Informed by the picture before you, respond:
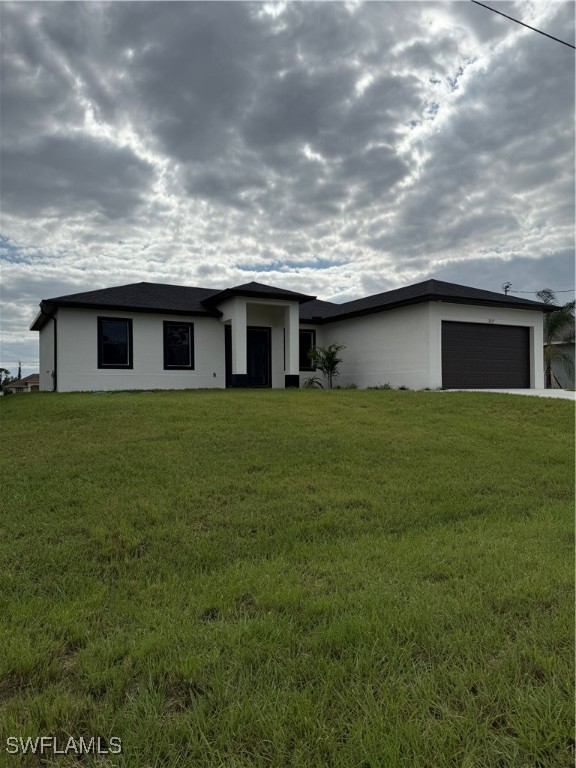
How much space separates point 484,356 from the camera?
1639 centimetres

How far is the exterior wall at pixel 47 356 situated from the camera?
16539 mm

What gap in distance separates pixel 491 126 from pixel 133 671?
13976 mm

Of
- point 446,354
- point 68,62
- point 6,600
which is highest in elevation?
point 68,62

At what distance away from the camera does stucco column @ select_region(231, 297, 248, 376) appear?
641 inches

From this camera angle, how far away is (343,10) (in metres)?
7.31

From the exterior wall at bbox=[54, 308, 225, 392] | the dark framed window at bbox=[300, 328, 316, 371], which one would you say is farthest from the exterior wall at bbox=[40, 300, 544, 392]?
the dark framed window at bbox=[300, 328, 316, 371]

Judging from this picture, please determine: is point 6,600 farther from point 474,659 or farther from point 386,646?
point 474,659

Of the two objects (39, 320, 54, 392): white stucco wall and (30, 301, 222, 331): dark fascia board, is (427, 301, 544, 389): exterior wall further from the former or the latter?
(39, 320, 54, 392): white stucco wall

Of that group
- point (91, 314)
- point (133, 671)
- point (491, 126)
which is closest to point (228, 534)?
point (133, 671)

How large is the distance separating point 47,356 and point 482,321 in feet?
53.1

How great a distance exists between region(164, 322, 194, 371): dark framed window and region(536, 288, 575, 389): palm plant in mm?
18578

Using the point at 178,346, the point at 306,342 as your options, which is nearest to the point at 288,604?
the point at 178,346

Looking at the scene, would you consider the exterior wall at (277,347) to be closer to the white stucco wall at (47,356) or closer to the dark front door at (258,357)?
the white stucco wall at (47,356)

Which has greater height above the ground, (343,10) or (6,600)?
(343,10)
